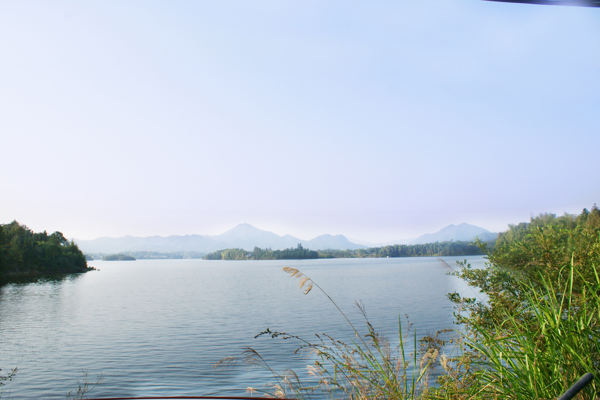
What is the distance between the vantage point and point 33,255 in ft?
236

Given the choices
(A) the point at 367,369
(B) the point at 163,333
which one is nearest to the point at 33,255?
(B) the point at 163,333

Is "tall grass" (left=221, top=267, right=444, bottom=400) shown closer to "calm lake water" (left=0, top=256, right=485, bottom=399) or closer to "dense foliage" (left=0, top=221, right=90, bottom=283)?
"calm lake water" (left=0, top=256, right=485, bottom=399)

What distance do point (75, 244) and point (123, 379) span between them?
91.7 m

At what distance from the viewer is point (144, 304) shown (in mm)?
32250

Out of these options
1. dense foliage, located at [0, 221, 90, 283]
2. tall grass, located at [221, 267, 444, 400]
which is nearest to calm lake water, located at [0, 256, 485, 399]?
tall grass, located at [221, 267, 444, 400]

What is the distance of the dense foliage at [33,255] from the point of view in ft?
202

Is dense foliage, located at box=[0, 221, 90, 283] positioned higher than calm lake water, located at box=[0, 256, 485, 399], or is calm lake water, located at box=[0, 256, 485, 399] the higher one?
dense foliage, located at box=[0, 221, 90, 283]

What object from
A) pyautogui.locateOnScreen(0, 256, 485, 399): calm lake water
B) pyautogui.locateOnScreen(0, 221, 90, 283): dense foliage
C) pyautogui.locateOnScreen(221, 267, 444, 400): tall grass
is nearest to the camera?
pyautogui.locateOnScreen(221, 267, 444, 400): tall grass

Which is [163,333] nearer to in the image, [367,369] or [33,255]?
[367,369]

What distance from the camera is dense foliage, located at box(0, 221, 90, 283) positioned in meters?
61.5

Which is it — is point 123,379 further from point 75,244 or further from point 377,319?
point 75,244

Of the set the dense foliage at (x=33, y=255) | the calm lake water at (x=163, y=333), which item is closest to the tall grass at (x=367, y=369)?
the calm lake water at (x=163, y=333)

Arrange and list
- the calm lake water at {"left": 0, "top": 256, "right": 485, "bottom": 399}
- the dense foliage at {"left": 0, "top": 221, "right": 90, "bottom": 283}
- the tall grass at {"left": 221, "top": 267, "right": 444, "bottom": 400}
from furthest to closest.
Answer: the dense foliage at {"left": 0, "top": 221, "right": 90, "bottom": 283} < the calm lake water at {"left": 0, "top": 256, "right": 485, "bottom": 399} < the tall grass at {"left": 221, "top": 267, "right": 444, "bottom": 400}

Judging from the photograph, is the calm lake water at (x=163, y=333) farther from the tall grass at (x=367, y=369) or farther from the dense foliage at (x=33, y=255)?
the dense foliage at (x=33, y=255)
